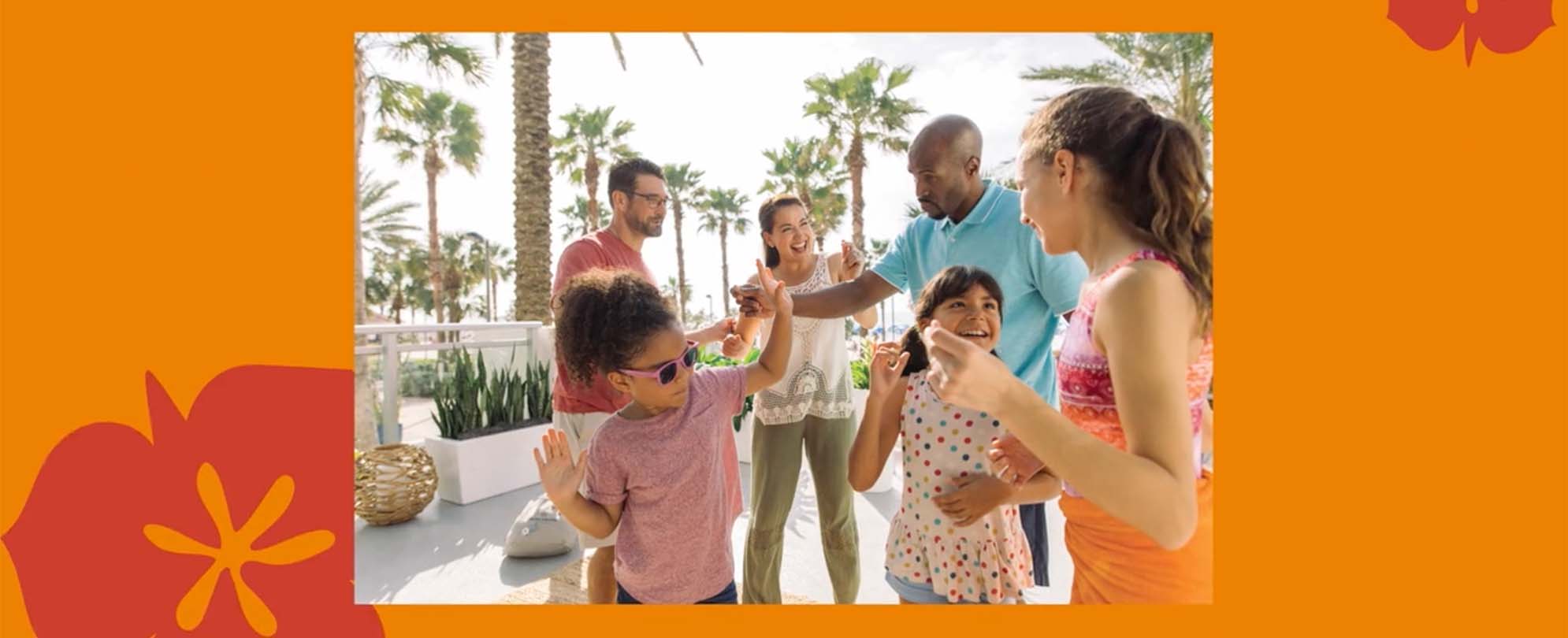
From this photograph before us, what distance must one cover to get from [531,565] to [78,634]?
7.29 ft

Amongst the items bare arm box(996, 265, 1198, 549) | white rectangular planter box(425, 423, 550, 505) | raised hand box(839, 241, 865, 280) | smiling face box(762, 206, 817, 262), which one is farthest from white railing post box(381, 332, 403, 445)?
bare arm box(996, 265, 1198, 549)

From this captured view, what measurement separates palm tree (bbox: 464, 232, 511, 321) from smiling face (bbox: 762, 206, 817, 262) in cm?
3233

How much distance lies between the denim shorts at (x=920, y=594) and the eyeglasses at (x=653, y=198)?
1843 millimetres

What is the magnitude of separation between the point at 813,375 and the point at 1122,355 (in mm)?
1818

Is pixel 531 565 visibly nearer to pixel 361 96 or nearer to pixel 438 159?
pixel 361 96

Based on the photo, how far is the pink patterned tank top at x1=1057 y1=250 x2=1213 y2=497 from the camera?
1.34 m

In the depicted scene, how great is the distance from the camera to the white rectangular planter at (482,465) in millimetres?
5094

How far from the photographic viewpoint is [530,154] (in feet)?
22.6

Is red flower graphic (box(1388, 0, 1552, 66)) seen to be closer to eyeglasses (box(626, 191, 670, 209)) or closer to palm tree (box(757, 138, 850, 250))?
eyeglasses (box(626, 191, 670, 209))

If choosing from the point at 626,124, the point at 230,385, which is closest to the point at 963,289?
the point at 230,385

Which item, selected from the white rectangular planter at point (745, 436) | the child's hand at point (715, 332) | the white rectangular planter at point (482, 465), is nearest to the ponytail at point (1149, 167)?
the child's hand at point (715, 332)

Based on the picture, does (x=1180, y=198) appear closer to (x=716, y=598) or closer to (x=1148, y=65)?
(x=716, y=598)

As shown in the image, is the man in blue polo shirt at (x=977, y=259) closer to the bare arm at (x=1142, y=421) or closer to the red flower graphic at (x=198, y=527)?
the bare arm at (x=1142, y=421)
